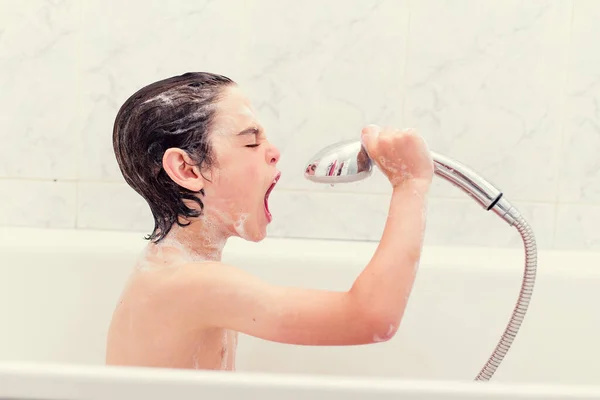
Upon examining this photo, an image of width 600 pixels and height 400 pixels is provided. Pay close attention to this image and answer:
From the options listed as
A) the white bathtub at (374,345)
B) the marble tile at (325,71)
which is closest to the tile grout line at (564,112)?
the white bathtub at (374,345)

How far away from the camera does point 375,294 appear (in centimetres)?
78

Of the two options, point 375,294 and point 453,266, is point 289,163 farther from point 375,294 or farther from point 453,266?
point 375,294

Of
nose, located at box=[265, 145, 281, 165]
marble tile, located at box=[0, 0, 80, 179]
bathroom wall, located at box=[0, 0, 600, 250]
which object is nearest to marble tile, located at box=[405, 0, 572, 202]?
bathroom wall, located at box=[0, 0, 600, 250]

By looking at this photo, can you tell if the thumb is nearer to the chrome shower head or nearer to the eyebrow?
the chrome shower head

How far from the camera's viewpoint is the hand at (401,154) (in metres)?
0.82

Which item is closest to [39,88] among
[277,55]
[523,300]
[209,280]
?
[277,55]

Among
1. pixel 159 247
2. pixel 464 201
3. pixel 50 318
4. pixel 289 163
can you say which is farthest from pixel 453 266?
pixel 50 318

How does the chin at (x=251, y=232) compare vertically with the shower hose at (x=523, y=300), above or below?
above

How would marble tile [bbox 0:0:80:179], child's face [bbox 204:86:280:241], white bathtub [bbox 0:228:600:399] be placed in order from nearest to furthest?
child's face [bbox 204:86:280:241], white bathtub [bbox 0:228:600:399], marble tile [bbox 0:0:80:179]

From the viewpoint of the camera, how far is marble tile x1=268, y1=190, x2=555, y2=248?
56.6 inches

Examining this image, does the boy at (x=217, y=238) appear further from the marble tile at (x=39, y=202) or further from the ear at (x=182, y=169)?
the marble tile at (x=39, y=202)

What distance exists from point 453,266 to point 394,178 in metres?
0.54

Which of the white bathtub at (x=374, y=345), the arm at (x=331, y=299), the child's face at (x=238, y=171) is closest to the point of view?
the arm at (x=331, y=299)

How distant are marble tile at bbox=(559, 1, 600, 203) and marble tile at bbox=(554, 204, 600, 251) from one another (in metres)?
0.02
